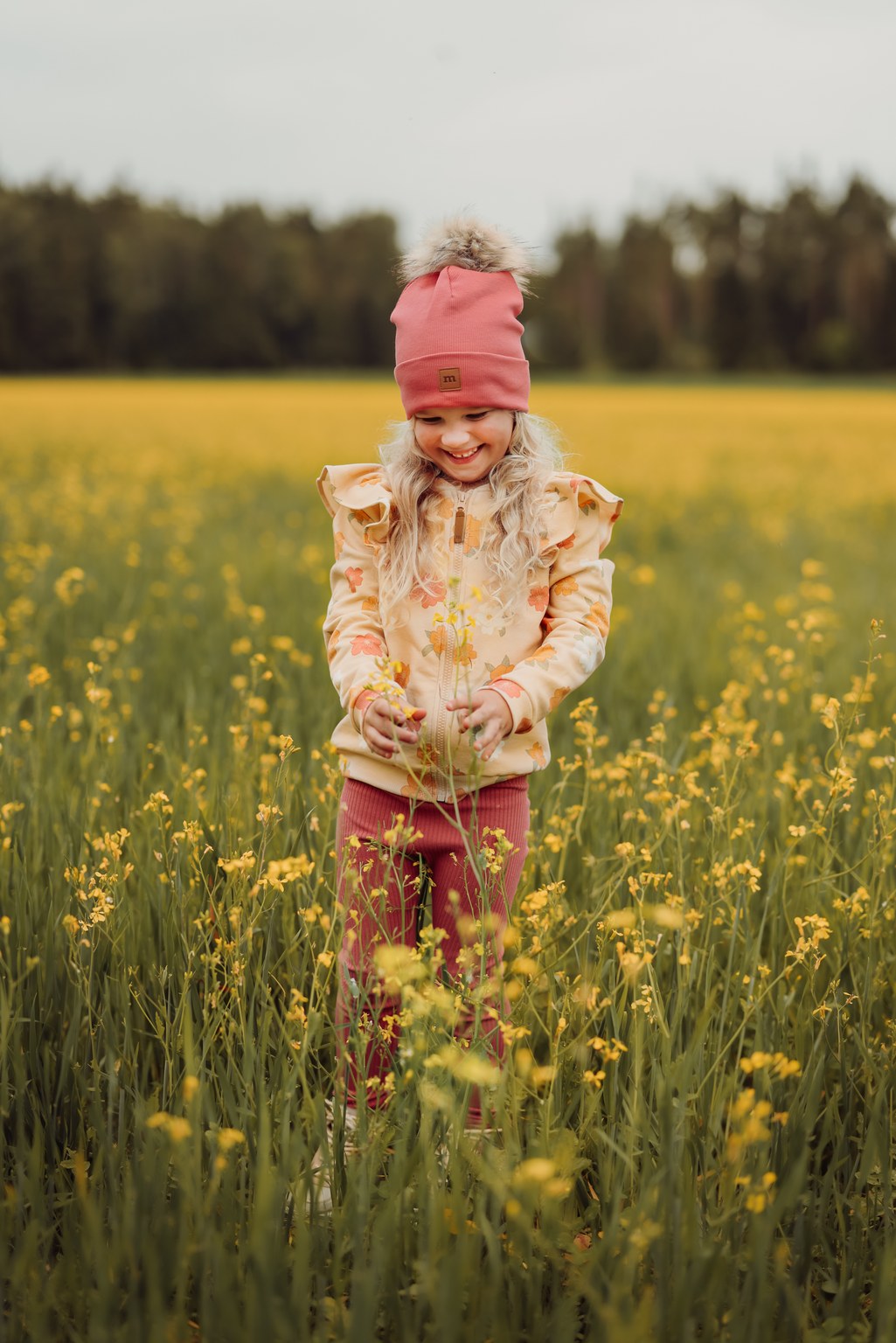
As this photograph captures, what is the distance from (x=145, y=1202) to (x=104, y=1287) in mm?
201

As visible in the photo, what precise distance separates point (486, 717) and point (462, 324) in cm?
71

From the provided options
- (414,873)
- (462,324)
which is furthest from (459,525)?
(414,873)

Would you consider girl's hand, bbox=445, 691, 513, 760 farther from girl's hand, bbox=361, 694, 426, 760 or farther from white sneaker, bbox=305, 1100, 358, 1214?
white sneaker, bbox=305, 1100, 358, 1214

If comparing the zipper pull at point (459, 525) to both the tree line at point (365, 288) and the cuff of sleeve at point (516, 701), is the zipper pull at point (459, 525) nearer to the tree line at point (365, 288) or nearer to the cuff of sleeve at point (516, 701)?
the cuff of sleeve at point (516, 701)

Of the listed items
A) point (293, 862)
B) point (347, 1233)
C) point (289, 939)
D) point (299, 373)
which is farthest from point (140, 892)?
point (299, 373)

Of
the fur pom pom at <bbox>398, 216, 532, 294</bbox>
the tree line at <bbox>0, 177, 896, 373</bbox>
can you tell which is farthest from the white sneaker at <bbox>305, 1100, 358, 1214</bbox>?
the tree line at <bbox>0, 177, 896, 373</bbox>

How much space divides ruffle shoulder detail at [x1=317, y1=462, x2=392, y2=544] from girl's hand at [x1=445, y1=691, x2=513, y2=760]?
15.8 inches

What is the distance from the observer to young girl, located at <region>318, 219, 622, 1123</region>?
2195 millimetres

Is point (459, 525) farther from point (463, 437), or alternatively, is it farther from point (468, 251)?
point (468, 251)

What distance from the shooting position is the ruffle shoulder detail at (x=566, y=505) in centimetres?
228

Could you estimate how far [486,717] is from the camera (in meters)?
2.06

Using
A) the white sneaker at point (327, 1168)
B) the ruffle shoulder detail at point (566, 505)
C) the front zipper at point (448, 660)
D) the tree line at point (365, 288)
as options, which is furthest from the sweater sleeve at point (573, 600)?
the tree line at point (365, 288)

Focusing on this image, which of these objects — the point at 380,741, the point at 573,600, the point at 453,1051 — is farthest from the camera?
the point at 573,600

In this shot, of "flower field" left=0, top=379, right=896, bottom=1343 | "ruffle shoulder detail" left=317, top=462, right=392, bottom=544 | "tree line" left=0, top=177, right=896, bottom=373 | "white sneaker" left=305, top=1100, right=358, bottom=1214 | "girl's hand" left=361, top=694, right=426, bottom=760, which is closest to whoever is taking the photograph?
"flower field" left=0, top=379, right=896, bottom=1343
